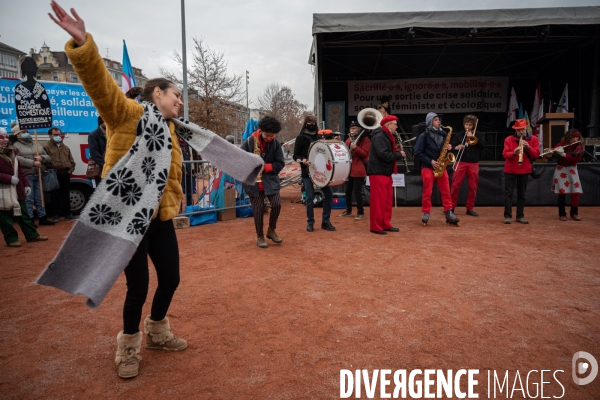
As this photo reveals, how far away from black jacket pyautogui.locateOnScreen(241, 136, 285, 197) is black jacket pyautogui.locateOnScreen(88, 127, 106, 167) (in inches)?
120

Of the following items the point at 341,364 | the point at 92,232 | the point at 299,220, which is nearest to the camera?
the point at 92,232

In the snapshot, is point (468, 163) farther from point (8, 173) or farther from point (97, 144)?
point (8, 173)

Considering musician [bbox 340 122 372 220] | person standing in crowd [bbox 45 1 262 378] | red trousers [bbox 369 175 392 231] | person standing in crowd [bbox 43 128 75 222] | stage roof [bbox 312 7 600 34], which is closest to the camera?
person standing in crowd [bbox 45 1 262 378]

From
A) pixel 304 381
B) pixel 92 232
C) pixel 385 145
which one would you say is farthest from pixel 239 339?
pixel 385 145

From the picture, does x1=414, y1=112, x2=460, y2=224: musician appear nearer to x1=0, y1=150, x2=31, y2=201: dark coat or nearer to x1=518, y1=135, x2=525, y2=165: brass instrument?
x1=518, y1=135, x2=525, y2=165: brass instrument

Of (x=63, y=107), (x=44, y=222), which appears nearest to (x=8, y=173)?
(x=44, y=222)

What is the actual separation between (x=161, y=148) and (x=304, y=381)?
1.77m

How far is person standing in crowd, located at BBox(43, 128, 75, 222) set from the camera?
29.2 ft

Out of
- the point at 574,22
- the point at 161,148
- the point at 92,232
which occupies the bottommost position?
the point at 92,232

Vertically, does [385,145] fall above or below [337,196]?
above

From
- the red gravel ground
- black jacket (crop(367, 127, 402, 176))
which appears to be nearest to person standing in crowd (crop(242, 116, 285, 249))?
the red gravel ground

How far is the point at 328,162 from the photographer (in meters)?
7.00

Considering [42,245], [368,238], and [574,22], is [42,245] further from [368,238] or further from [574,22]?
[574,22]

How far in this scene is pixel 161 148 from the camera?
2531 mm
